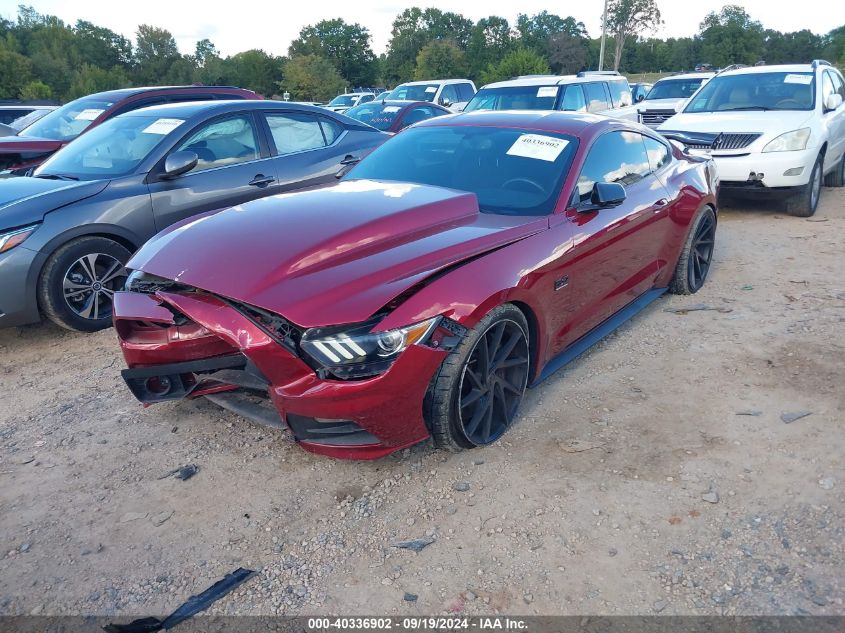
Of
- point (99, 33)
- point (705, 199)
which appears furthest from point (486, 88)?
point (99, 33)

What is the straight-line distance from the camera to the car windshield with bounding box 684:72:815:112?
8258mm

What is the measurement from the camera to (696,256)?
5.38 metres

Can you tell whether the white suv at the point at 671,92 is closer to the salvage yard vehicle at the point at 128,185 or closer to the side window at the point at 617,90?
the side window at the point at 617,90

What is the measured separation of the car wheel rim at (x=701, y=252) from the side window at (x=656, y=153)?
662mm

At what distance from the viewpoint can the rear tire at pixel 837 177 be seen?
9.66 m

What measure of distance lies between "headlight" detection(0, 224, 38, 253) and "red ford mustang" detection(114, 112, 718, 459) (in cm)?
161

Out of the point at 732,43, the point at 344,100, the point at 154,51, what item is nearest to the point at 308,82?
the point at 154,51

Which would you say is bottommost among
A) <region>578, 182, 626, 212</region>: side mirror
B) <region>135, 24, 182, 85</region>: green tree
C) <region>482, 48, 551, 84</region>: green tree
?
<region>578, 182, 626, 212</region>: side mirror

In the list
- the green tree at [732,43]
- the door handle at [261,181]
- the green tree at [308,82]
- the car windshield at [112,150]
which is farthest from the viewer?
the green tree at [732,43]

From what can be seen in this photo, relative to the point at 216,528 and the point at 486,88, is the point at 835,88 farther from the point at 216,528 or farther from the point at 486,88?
the point at 216,528

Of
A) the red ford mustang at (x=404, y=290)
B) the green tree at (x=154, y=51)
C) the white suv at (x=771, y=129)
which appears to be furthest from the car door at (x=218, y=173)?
the green tree at (x=154, y=51)

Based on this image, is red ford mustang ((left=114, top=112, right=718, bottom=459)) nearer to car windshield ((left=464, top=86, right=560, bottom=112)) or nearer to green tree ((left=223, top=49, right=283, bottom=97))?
car windshield ((left=464, top=86, right=560, bottom=112))

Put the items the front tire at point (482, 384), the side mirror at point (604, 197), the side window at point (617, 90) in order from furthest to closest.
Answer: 1. the side window at point (617, 90)
2. the side mirror at point (604, 197)
3. the front tire at point (482, 384)

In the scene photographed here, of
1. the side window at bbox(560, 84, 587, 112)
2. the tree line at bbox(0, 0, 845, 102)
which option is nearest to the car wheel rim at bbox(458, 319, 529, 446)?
the side window at bbox(560, 84, 587, 112)
